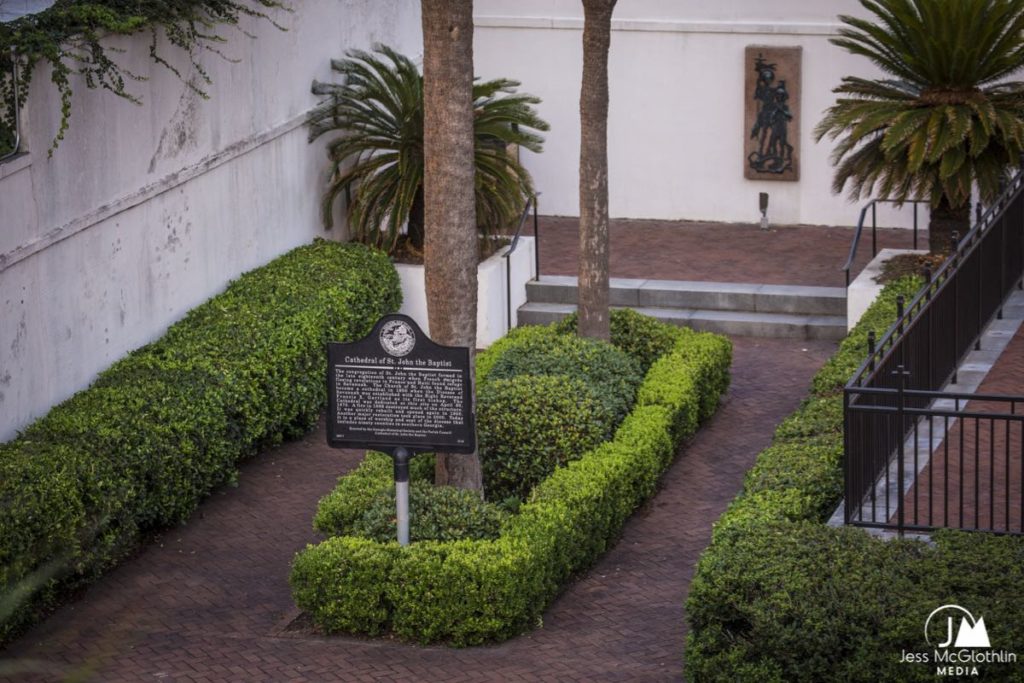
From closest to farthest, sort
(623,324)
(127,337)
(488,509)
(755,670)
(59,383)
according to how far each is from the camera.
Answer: (755,670)
(488,509)
(59,383)
(127,337)
(623,324)

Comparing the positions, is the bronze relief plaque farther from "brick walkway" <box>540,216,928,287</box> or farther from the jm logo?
the jm logo

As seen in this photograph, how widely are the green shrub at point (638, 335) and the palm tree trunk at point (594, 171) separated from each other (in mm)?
343

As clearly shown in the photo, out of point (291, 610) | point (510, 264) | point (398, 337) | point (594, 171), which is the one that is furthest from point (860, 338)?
point (291, 610)

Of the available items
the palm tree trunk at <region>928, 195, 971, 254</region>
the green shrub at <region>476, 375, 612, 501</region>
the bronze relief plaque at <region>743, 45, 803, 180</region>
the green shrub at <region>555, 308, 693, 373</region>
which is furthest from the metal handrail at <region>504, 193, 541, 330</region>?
the green shrub at <region>476, 375, 612, 501</region>

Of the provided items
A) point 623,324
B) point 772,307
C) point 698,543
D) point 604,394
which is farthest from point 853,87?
point 698,543

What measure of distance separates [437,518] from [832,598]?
2785 millimetres

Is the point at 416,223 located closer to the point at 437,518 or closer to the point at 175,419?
the point at 175,419

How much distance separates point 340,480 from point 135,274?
3.15m

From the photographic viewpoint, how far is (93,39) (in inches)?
456

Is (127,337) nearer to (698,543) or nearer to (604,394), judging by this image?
(604,394)

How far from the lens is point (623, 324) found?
14164mm

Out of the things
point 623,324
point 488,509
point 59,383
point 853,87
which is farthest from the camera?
point 853,87

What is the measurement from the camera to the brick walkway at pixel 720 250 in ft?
57.5

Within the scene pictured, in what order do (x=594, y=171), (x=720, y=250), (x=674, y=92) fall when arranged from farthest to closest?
(x=674, y=92) → (x=720, y=250) → (x=594, y=171)
